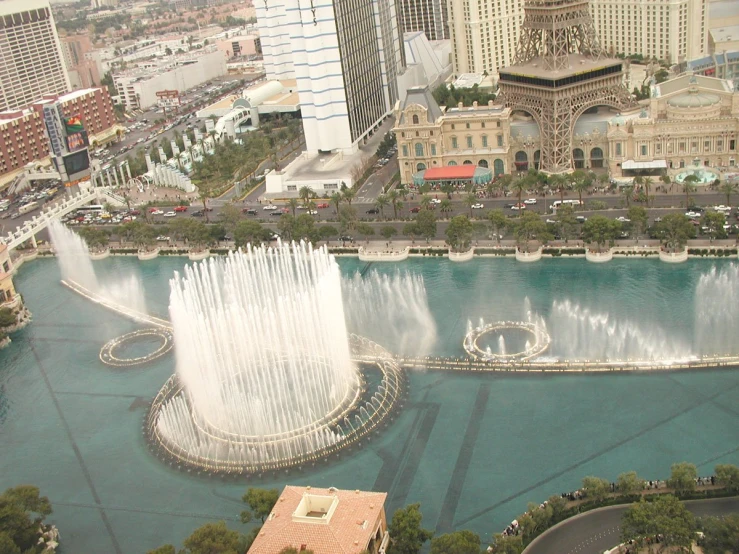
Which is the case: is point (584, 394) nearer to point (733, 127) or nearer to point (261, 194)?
point (733, 127)

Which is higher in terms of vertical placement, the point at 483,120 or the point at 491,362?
the point at 483,120

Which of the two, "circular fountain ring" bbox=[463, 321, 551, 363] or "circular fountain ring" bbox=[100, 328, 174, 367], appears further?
"circular fountain ring" bbox=[100, 328, 174, 367]

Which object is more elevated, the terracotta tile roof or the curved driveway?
the terracotta tile roof

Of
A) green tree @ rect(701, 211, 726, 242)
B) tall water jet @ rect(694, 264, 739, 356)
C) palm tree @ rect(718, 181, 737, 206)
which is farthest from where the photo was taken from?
palm tree @ rect(718, 181, 737, 206)

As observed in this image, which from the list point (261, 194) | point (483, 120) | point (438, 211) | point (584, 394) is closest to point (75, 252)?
point (261, 194)

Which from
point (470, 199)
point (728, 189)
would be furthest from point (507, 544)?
point (728, 189)

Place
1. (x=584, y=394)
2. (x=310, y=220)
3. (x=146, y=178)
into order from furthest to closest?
(x=146, y=178) → (x=310, y=220) → (x=584, y=394)

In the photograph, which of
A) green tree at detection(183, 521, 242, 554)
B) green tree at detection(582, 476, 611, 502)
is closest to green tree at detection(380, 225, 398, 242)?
green tree at detection(582, 476, 611, 502)

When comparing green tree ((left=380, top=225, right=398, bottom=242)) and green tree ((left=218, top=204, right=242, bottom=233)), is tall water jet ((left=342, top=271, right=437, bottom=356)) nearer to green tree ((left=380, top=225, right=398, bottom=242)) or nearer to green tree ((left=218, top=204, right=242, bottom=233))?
green tree ((left=380, top=225, right=398, bottom=242))
